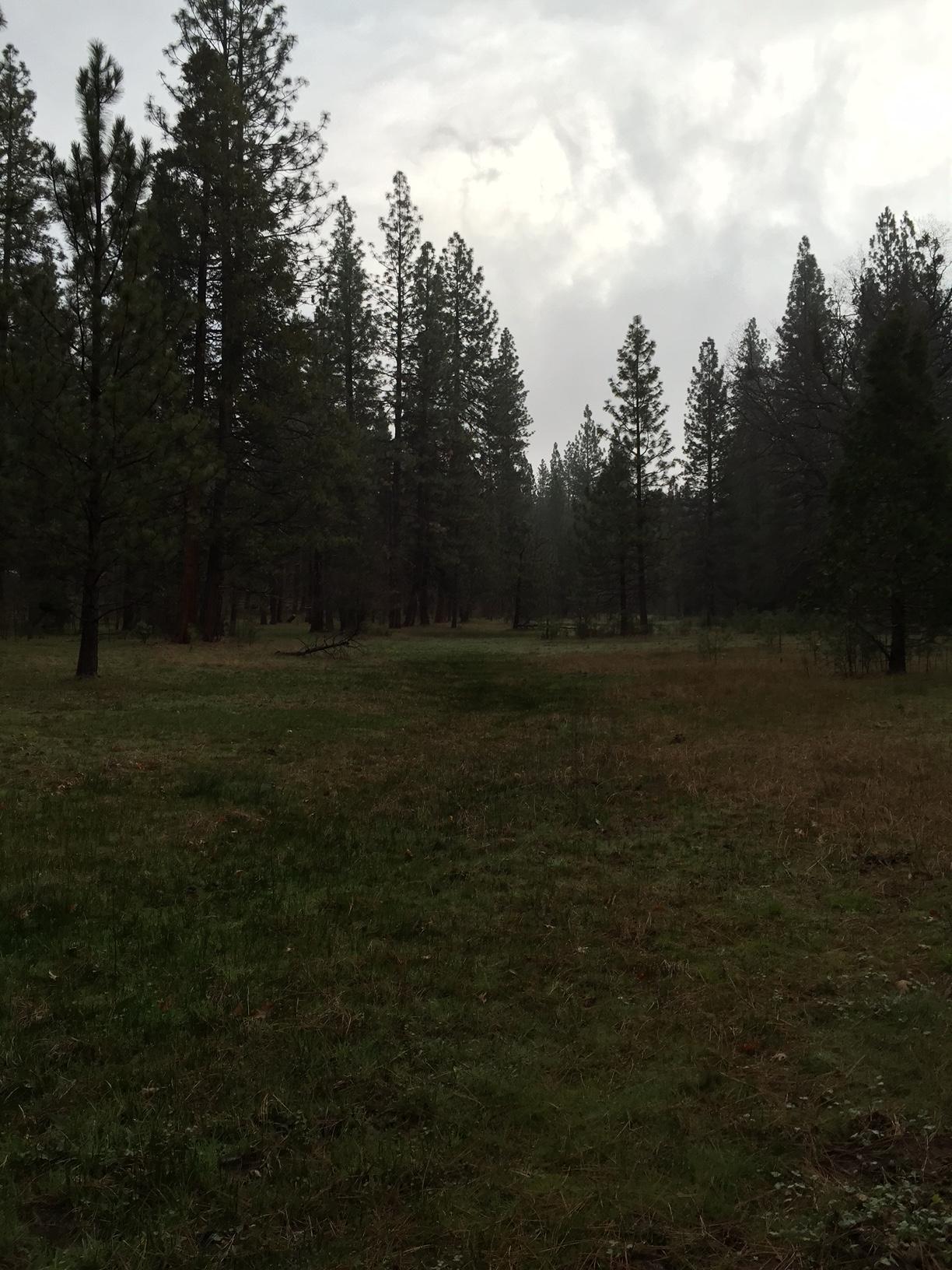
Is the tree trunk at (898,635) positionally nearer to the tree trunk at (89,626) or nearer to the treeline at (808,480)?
the treeline at (808,480)

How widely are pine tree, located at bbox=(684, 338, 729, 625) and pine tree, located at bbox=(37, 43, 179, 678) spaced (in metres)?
42.3

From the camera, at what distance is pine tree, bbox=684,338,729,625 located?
51.6 m

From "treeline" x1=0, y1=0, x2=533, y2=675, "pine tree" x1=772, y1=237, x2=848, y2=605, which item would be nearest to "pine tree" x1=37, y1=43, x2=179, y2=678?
"treeline" x1=0, y1=0, x2=533, y2=675

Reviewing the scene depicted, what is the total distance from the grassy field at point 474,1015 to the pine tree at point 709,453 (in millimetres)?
44795

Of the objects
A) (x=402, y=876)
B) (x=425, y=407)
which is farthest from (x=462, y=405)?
(x=402, y=876)

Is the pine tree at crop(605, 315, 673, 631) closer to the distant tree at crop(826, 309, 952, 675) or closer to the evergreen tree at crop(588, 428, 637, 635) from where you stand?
the evergreen tree at crop(588, 428, 637, 635)

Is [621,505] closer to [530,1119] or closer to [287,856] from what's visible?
[287,856]

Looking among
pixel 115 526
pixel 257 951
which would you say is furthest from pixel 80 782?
pixel 115 526

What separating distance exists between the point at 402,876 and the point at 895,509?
15382mm

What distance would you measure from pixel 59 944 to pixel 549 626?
36.8 m

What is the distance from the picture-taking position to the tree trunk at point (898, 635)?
17469 mm

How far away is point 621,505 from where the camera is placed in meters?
41.2

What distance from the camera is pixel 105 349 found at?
15383 mm

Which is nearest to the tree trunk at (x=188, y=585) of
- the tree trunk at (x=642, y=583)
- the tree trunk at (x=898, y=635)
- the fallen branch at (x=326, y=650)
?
the fallen branch at (x=326, y=650)
